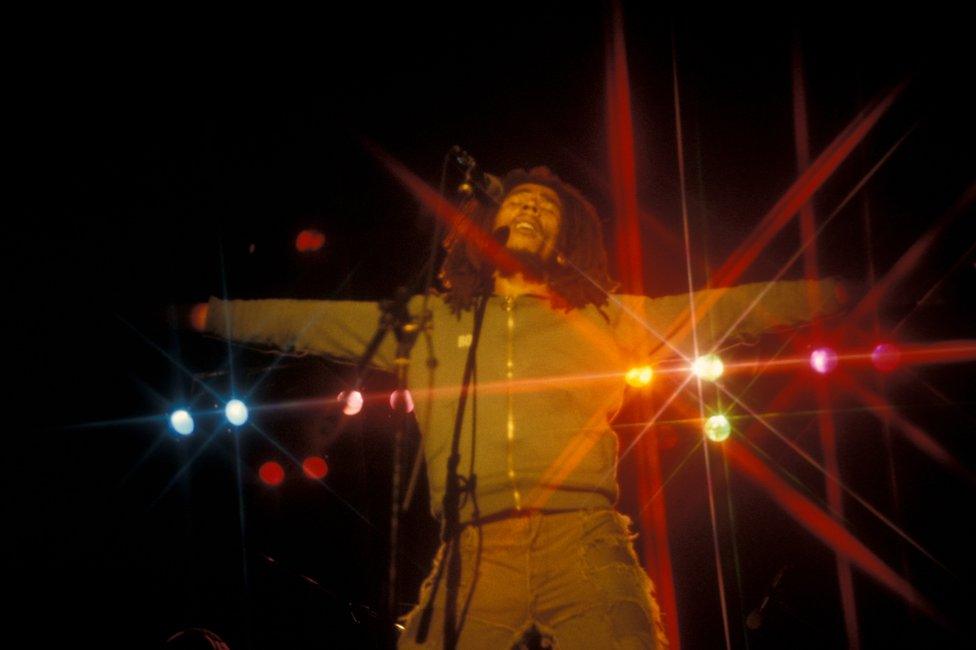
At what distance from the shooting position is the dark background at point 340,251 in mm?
3299

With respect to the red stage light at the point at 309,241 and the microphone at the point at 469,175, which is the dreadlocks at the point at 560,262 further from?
the red stage light at the point at 309,241

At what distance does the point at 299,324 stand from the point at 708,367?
342cm

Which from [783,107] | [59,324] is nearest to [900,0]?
[783,107]

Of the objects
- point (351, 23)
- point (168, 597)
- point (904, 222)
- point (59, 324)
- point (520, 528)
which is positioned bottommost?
point (520, 528)

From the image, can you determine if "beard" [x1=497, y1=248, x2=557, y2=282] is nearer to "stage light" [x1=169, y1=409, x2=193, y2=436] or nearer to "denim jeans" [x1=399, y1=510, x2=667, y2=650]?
"denim jeans" [x1=399, y1=510, x2=667, y2=650]

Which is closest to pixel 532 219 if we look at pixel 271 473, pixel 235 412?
pixel 235 412

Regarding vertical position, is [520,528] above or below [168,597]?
below

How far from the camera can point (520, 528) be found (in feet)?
7.15

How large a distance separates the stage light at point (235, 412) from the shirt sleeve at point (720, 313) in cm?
320

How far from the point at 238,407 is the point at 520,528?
3217 millimetres

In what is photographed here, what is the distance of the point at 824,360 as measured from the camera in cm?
467

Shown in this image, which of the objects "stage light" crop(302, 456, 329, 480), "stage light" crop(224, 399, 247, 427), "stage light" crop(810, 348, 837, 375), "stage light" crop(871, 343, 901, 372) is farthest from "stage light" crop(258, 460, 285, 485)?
"stage light" crop(871, 343, 901, 372)

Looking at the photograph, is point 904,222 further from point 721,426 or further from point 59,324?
point 59,324

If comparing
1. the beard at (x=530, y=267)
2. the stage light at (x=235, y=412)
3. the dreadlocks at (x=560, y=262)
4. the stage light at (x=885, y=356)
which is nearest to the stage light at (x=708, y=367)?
the stage light at (x=885, y=356)
